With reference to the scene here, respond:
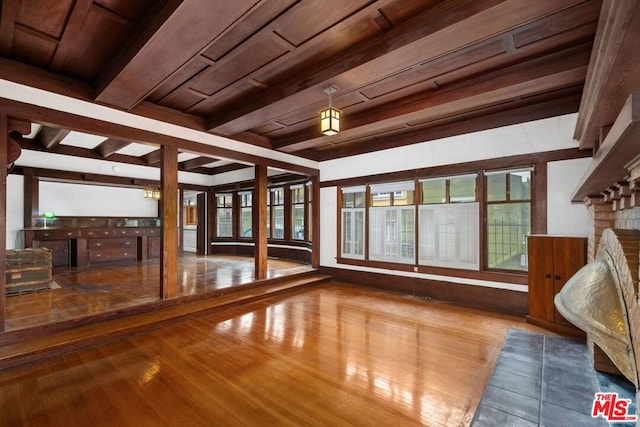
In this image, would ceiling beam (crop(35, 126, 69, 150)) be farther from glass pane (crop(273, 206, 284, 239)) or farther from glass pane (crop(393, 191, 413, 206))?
glass pane (crop(393, 191, 413, 206))

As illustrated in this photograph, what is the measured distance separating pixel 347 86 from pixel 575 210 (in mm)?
3398

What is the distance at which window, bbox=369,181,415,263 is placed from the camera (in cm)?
528

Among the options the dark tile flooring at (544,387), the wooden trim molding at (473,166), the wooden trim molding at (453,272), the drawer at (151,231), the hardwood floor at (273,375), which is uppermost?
the wooden trim molding at (473,166)

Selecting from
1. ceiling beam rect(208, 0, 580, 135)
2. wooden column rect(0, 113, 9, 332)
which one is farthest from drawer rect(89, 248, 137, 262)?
ceiling beam rect(208, 0, 580, 135)

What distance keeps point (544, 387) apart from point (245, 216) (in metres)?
8.58

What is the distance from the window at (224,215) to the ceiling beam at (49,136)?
463cm

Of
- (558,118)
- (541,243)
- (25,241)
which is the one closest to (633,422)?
(541,243)

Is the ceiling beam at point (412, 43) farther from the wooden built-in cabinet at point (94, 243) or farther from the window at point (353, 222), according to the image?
the wooden built-in cabinet at point (94, 243)

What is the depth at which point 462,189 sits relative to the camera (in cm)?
471

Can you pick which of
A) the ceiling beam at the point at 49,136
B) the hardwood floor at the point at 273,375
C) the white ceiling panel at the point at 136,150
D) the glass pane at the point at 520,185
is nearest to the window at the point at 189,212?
the white ceiling panel at the point at 136,150

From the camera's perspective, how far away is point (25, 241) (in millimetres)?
6285

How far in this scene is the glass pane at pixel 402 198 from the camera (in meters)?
5.30

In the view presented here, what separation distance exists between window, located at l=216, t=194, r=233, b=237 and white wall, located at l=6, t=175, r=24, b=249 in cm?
479

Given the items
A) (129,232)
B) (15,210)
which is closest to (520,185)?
(129,232)
